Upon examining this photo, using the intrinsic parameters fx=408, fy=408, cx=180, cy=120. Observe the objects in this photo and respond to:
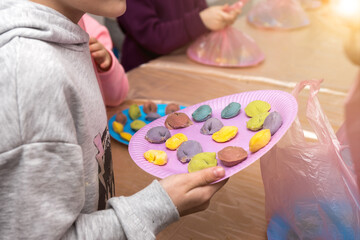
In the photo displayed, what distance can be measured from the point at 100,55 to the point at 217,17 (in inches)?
24.7

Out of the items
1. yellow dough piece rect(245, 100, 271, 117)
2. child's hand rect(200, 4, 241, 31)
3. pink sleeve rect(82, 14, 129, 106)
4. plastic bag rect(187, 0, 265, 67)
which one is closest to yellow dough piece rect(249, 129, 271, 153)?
yellow dough piece rect(245, 100, 271, 117)

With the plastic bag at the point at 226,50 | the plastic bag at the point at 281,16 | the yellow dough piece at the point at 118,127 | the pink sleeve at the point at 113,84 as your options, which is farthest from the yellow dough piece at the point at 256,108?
the plastic bag at the point at 281,16

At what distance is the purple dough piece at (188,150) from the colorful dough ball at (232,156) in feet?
0.20

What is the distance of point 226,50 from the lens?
4.72 feet

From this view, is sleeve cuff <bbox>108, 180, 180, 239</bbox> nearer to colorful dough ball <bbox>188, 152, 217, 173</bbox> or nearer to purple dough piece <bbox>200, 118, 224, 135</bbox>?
colorful dough ball <bbox>188, 152, 217, 173</bbox>

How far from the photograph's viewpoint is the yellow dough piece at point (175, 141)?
0.71 m

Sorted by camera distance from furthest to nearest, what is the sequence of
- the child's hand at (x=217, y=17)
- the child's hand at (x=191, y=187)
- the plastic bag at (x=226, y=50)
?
the child's hand at (x=217, y=17) < the plastic bag at (x=226, y=50) < the child's hand at (x=191, y=187)

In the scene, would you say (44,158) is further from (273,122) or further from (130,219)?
(273,122)

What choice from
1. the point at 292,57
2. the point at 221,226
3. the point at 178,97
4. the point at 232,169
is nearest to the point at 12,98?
the point at 232,169

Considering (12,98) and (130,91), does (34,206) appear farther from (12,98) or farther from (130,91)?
(130,91)

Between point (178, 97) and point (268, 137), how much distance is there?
1.95 feet

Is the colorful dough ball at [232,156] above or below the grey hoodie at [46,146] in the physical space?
below

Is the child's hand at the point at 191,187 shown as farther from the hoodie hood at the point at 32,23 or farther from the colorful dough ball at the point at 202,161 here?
the hoodie hood at the point at 32,23

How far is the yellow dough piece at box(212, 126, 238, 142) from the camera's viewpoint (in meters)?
0.70
